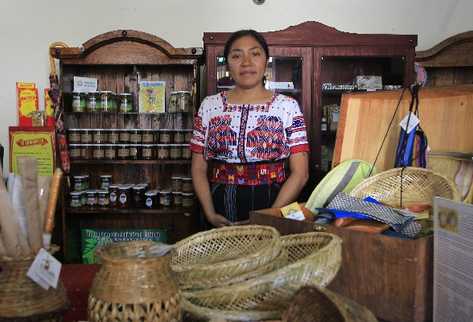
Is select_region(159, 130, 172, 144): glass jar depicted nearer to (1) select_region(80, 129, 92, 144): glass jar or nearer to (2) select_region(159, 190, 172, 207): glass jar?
(2) select_region(159, 190, 172, 207): glass jar

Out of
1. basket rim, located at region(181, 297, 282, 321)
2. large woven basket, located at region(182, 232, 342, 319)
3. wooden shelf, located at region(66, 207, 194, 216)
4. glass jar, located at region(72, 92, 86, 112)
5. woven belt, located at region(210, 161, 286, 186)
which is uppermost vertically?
glass jar, located at region(72, 92, 86, 112)

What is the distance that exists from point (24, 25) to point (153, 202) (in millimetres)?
1618

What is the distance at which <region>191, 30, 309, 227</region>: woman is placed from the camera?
6.65 feet

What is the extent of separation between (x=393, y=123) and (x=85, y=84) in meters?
2.34

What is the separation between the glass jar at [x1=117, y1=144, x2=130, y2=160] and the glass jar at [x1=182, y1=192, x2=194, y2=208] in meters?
0.48

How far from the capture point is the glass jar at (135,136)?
130 inches

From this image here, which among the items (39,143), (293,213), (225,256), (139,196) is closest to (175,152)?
(139,196)

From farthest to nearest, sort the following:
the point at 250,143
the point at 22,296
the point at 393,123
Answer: the point at 250,143 < the point at 393,123 < the point at 22,296

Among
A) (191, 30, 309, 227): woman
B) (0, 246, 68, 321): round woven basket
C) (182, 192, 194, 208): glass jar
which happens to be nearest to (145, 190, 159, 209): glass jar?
(182, 192, 194, 208): glass jar

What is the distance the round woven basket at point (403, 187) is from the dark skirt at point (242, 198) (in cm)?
65

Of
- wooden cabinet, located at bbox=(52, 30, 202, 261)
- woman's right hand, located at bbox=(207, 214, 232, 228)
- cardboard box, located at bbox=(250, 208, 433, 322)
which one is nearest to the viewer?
cardboard box, located at bbox=(250, 208, 433, 322)

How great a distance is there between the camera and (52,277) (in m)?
0.85

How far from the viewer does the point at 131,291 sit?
2.46ft

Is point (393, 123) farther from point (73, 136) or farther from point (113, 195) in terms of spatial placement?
point (73, 136)
